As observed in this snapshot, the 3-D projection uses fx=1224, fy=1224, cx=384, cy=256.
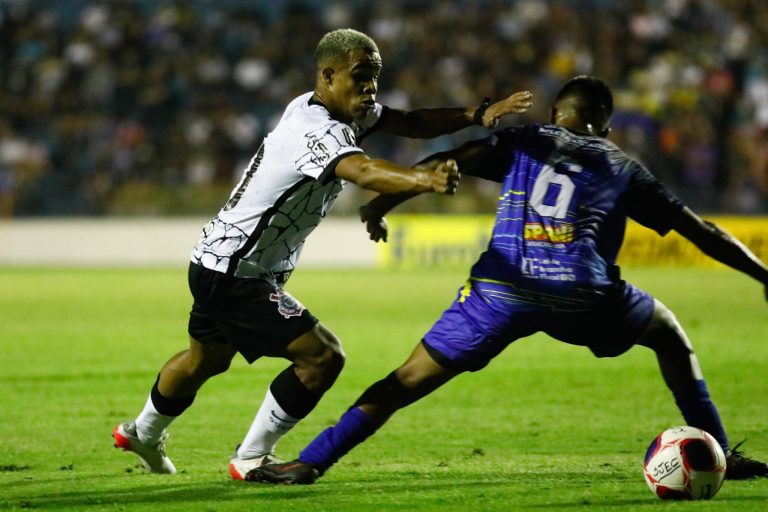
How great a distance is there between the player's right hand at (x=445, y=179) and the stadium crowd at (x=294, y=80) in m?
19.3

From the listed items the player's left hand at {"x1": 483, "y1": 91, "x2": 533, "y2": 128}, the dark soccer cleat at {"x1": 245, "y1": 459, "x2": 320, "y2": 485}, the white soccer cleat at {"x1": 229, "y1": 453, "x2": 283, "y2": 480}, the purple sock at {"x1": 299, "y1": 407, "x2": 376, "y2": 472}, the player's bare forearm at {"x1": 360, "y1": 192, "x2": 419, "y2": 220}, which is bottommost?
the white soccer cleat at {"x1": 229, "y1": 453, "x2": 283, "y2": 480}

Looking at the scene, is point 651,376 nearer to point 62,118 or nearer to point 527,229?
point 527,229

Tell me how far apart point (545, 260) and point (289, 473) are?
5.25ft

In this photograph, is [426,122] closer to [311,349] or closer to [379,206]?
[379,206]

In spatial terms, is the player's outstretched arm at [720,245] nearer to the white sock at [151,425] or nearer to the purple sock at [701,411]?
the purple sock at [701,411]

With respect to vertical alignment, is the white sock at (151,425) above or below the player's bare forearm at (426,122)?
below

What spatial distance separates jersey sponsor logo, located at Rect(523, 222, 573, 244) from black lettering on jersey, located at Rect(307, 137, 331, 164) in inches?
40.3

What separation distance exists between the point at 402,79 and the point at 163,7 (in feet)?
22.1

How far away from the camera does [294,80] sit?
2853 centimetres

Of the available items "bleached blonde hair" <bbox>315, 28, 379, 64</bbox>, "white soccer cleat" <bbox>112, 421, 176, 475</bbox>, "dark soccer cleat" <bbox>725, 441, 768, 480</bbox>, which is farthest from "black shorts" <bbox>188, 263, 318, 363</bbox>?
"dark soccer cleat" <bbox>725, 441, 768, 480</bbox>

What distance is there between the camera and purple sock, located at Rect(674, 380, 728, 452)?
6051mm

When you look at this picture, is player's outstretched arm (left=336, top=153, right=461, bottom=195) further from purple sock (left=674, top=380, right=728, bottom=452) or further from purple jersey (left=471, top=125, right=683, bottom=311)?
purple sock (left=674, top=380, right=728, bottom=452)

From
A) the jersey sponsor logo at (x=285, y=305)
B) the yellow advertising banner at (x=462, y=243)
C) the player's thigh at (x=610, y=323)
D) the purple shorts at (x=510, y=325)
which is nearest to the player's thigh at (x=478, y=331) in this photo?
the purple shorts at (x=510, y=325)

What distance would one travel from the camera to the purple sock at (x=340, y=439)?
225 inches
